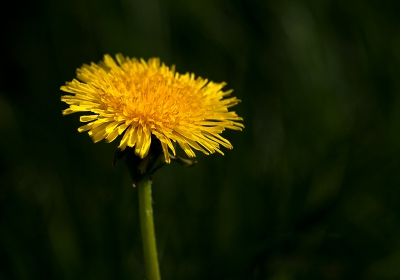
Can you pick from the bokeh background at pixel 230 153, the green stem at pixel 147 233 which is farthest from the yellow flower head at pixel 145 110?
the bokeh background at pixel 230 153

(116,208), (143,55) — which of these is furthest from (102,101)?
(143,55)

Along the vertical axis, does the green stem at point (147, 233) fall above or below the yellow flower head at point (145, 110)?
below

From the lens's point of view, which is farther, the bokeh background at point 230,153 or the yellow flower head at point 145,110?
the bokeh background at point 230,153

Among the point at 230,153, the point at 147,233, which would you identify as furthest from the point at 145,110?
the point at 230,153

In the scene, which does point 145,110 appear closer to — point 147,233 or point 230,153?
point 147,233

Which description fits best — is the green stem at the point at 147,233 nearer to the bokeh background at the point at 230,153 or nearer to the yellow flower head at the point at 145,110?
the yellow flower head at the point at 145,110

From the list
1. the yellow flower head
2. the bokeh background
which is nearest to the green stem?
the yellow flower head

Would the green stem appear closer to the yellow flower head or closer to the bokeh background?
the yellow flower head
